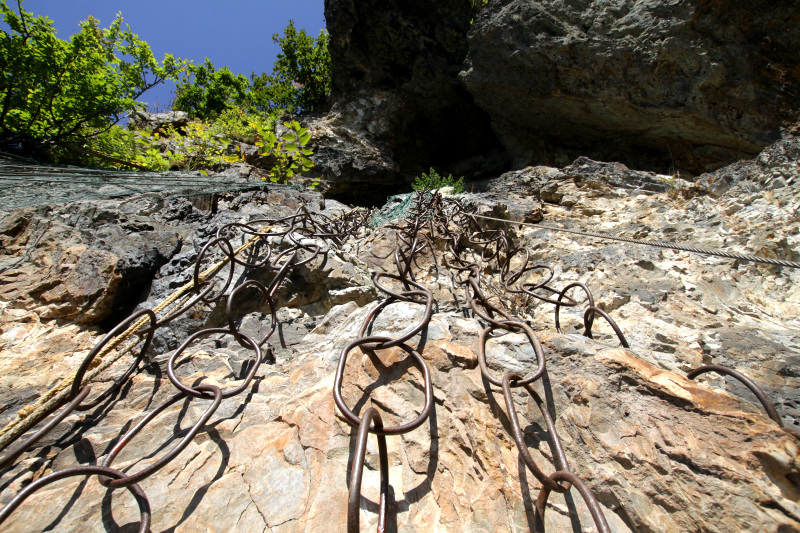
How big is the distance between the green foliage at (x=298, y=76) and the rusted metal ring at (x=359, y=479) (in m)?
10.7

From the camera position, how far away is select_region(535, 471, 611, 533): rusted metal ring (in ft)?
1.76

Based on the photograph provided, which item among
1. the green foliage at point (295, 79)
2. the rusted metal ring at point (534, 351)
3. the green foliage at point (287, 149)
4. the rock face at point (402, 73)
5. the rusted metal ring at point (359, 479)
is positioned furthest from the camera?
the green foliage at point (295, 79)

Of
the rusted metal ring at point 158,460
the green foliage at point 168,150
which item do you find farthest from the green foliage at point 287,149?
the rusted metal ring at point 158,460

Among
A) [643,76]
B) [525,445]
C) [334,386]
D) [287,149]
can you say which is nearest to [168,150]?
[287,149]

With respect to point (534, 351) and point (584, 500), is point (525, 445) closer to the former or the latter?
point (584, 500)

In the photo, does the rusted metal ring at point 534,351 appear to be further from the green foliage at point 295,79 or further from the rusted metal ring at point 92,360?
the green foliage at point 295,79

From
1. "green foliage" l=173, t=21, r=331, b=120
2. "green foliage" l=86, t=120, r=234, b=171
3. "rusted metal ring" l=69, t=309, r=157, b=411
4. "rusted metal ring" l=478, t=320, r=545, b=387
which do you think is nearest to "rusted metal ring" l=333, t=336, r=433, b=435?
"rusted metal ring" l=478, t=320, r=545, b=387

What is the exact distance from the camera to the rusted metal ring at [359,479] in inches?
20.9

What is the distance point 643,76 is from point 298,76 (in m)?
8.86

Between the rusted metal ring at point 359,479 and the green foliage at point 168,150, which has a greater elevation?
the green foliage at point 168,150

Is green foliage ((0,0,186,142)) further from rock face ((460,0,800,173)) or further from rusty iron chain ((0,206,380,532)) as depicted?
rock face ((460,0,800,173))

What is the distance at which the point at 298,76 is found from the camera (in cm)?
990

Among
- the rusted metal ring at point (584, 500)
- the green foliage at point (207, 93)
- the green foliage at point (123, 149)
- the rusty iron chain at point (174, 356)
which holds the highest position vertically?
the green foliage at point (207, 93)

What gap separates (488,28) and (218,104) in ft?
31.0
